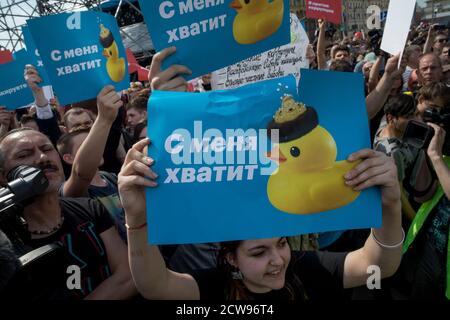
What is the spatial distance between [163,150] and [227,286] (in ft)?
1.94

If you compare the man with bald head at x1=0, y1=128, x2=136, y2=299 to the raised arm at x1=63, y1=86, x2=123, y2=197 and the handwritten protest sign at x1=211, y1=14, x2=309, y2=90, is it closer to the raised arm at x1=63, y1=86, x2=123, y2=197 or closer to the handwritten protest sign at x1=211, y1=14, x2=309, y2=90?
the raised arm at x1=63, y1=86, x2=123, y2=197

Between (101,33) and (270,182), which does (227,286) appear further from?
(101,33)

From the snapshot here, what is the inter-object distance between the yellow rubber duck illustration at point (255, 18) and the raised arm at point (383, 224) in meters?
0.92

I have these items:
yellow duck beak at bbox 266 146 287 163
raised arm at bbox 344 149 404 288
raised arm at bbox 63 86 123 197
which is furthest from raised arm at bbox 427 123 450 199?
raised arm at bbox 63 86 123 197

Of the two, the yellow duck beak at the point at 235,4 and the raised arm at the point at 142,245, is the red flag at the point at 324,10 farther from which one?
the raised arm at the point at 142,245

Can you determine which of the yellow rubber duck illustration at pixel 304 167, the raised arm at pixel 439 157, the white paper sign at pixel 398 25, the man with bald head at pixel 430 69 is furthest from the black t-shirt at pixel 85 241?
the man with bald head at pixel 430 69

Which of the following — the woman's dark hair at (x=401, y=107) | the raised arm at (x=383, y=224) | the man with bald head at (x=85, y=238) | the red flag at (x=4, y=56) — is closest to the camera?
the raised arm at (x=383, y=224)

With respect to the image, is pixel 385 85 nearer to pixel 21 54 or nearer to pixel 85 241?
pixel 85 241

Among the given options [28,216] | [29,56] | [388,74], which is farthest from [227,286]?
[29,56]

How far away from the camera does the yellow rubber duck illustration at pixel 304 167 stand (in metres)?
1.19

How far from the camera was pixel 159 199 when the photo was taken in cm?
117

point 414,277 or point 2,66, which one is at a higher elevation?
point 2,66

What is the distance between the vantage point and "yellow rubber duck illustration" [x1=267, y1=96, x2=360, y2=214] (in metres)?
1.19

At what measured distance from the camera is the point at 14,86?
3.77 m
